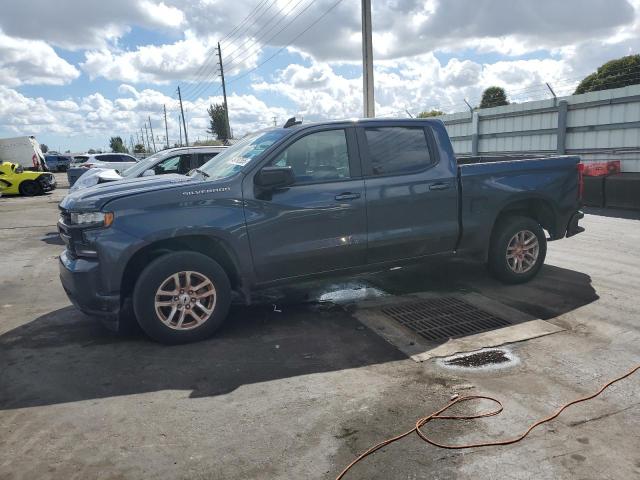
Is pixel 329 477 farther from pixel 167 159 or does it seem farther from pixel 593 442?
pixel 167 159

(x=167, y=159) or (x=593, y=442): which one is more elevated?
(x=167, y=159)

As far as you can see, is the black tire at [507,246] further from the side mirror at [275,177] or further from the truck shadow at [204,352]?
the side mirror at [275,177]

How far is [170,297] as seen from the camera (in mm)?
Answer: 4336

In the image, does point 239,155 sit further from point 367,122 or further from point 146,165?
point 146,165

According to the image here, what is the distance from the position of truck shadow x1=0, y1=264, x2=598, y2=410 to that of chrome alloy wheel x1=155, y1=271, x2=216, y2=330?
0.23m

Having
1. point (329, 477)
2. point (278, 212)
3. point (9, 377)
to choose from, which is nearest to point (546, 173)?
point (278, 212)

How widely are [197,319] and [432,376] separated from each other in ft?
6.75

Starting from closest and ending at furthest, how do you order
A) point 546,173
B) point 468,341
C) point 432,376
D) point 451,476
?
point 451,476 < point 432,376 < point 468,341 < point 546,173

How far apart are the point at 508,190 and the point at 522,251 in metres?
0.76

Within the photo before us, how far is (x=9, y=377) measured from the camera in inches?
154

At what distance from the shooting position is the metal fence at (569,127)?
12.8 metres

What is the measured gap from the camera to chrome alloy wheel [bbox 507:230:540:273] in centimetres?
577

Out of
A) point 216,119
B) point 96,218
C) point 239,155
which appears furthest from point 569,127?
point 216,119

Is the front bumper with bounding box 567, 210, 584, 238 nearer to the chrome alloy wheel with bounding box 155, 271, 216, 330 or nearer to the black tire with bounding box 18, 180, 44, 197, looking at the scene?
the chrome alloy wheel with bounding box 155, 271, 216, 330
